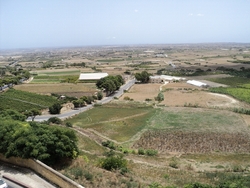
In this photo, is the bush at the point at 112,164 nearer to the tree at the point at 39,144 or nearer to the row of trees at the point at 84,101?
the tree at the point at 39,144

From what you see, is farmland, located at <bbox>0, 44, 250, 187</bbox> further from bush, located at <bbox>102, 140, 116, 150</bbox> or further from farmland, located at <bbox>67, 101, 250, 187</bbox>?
bush, located at <bbox>102, 140, 116, 150</bbox>

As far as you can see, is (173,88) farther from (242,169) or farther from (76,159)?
(76,159)

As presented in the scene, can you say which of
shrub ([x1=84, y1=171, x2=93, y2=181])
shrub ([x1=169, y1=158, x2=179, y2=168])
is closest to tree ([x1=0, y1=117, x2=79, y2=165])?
shrub ([x1=84, y1=171, x2=93, y2=181])

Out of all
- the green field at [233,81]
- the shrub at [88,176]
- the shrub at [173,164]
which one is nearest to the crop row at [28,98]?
the shrub at [173,164]

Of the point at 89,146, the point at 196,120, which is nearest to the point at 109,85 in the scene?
the point at 196,120

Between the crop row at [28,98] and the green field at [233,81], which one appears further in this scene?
the green field at [233,81]

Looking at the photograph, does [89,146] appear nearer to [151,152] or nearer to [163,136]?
[151,152]

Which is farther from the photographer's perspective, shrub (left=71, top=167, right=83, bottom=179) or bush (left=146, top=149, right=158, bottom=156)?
bush (left=146, top=149, right=158, bottom=156)
